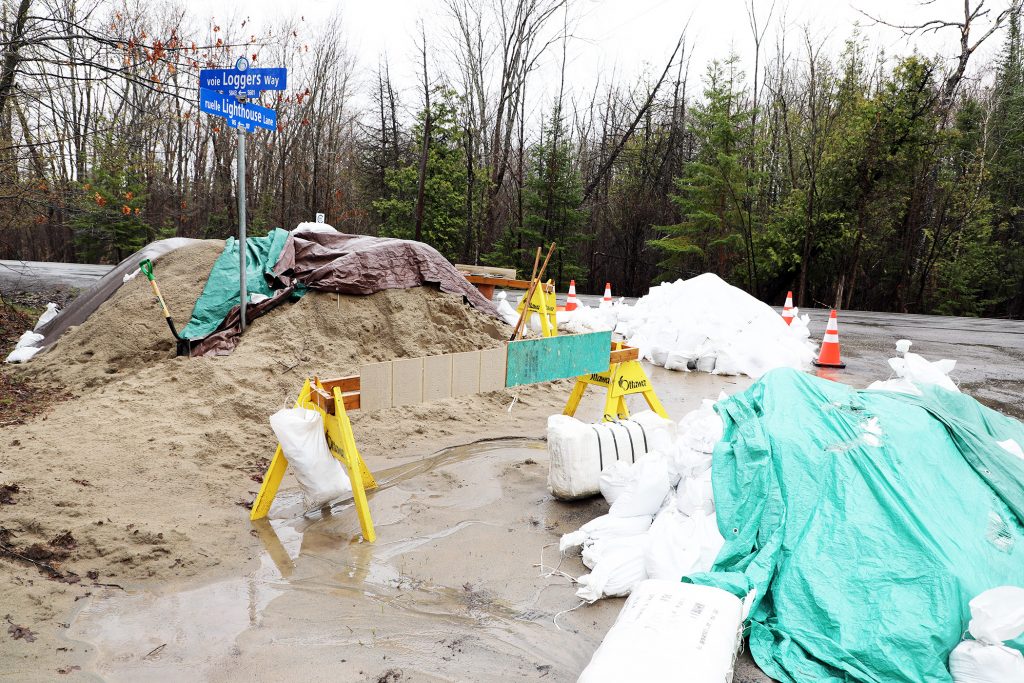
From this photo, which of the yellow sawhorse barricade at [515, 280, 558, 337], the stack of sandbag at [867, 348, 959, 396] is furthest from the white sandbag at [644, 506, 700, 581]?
the yellow sawhorse barricade at [515, 280, 558, 337]

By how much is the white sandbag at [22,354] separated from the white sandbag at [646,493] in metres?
6.84

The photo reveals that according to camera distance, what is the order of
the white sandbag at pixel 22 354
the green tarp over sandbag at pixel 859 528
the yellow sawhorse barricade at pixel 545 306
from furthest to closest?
1. the yellow sawhorse barricade at pixel 545 306
2. the white sandbag at pixel 22 354
3. the green tarp over sandbag at pixel 859 528

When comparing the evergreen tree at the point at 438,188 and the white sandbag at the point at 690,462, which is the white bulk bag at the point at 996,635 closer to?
the white sandbag at the point at 690,462

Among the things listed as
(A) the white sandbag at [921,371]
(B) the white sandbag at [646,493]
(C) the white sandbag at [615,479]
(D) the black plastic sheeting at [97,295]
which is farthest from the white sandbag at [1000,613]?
(D) the black plastic sheeting at [97,295]

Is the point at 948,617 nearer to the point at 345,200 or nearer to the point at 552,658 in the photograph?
the point at 552,658

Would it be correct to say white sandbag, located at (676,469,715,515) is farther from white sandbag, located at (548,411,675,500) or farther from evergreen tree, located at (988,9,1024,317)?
evergreen tree, located at (988,9,1024,317)

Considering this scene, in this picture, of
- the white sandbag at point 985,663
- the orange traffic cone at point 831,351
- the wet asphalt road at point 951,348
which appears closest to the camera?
the white sandbag at point 985,663

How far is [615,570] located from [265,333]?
4.62 meters

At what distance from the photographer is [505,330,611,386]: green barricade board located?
477 cm

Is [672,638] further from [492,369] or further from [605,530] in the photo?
[492,369]

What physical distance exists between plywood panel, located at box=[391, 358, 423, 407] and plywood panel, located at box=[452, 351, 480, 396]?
261 millimetres

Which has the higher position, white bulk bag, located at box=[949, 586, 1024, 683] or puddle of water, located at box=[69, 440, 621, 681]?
white bulk bag, located at box=[949, 586, 1024, 683]

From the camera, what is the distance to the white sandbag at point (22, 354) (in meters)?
7.39

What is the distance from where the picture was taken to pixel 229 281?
732 centimetres
